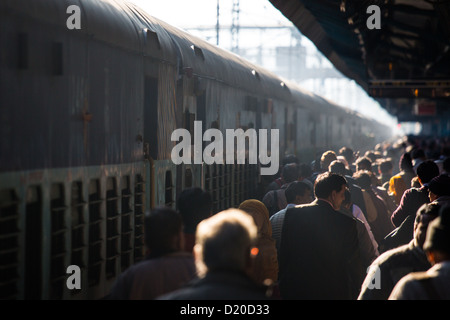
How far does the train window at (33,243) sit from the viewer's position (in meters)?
4.60

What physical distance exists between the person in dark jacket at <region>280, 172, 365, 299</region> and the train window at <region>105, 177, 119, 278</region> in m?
1.48

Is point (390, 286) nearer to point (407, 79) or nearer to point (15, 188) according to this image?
point (15, 188)

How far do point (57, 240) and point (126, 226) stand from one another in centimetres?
156

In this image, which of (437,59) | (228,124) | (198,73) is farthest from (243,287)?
(437,59)

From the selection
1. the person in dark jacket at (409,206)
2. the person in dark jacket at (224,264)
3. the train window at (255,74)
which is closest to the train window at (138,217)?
the person in dark jacket at (409,206)

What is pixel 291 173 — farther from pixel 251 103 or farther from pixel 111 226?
pixel 251 103

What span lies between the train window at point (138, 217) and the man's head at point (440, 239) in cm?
360

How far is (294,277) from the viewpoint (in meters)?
5.36

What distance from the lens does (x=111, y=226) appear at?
6180mm

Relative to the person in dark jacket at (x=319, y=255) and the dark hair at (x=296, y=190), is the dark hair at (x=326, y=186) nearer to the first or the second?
the person in dark jacket at (x=319, y=255)

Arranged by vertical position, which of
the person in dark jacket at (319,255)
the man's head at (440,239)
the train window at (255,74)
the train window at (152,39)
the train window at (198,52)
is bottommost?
the person in dark jacket at (319,255)

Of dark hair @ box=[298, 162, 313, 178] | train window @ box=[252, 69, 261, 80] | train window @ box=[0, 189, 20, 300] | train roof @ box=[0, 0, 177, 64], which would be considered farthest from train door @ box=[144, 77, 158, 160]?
train window @ box=[252, 69, 261, 80]

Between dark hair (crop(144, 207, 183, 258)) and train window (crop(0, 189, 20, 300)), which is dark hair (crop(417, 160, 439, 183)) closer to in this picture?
dark hair (crop(144, 207, 183, 258))

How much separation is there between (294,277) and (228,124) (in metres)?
6.41
